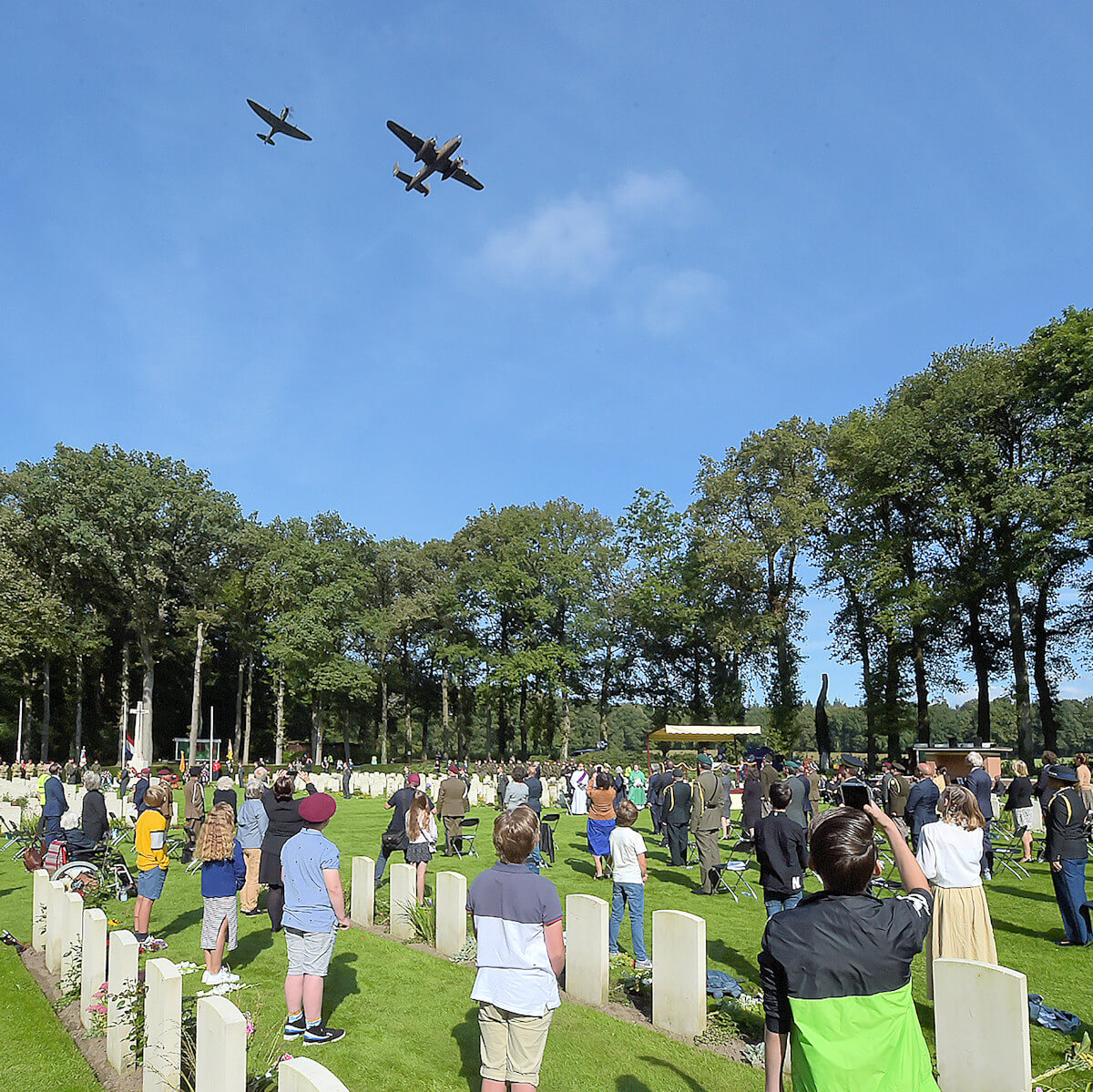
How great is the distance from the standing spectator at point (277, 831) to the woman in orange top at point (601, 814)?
173 inches

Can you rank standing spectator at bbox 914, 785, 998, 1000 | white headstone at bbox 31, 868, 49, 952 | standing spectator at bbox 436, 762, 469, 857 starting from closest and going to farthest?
standing spectator at bbox 914, 785, 998, 1000 → white headstone at bbox 31, 868, 49, 952 → standing spectator at bbox 436, 762, 469, 857

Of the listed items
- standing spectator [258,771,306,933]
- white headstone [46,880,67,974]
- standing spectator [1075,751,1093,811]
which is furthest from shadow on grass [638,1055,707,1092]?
standing spectator [1075,751,1093,811]

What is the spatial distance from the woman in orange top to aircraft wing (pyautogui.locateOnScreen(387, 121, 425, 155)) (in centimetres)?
1375

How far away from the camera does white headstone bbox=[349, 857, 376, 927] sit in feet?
34.4

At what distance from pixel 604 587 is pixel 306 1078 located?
5287 centimetres

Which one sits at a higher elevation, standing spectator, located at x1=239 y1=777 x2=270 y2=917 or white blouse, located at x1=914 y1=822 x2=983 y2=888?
white blouse, located at x1=914 y1=822 x2=983 y2=888

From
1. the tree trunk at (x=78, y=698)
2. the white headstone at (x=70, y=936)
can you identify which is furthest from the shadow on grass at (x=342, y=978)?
the tree trunk at (x=78, y=698)

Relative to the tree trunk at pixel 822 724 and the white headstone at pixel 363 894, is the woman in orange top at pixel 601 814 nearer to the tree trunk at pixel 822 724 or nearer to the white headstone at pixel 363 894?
the white headstone at pixel 363 894

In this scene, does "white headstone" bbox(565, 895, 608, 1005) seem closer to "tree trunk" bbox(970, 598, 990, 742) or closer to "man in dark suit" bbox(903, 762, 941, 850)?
"man in dark suit" bbox(903, 762, 941, 850)

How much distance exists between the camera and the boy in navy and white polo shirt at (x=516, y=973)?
14.2 ft

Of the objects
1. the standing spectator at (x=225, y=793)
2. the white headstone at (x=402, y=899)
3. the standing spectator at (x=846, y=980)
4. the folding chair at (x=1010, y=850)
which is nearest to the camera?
the standing spectator at (x=846, y=980)

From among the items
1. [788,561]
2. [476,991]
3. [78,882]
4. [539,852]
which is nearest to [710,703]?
[788,561]

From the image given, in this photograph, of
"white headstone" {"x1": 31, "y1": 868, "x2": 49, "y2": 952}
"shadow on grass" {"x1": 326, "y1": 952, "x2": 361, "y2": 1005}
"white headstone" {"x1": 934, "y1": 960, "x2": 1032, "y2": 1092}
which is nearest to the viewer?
"white headstone" {"x1": 934, "y1": 960, "x2": 1032, "y2": 1092}

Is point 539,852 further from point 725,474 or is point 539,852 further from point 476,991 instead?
point 725,474
